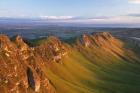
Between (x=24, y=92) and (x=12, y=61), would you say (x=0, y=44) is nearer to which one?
(x=12, y=61)

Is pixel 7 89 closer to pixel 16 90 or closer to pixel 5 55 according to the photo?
pixel 16 90

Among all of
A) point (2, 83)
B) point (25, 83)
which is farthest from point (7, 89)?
point (25, 83)

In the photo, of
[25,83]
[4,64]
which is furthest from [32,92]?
[4,64]

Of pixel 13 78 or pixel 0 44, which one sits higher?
pixel 0 44

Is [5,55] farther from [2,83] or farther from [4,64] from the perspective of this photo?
[2,83]

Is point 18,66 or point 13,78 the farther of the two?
point 18,66

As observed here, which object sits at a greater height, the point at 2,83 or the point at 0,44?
the point at 0,44

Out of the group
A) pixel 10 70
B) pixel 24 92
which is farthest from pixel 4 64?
pixel 24 92

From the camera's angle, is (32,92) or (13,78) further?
(32,92)
